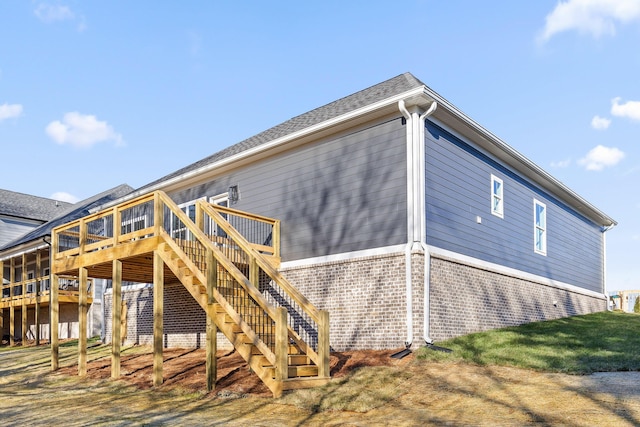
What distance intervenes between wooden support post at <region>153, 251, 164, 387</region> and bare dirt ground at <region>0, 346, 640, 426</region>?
301 mm

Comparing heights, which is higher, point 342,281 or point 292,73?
point 292,73

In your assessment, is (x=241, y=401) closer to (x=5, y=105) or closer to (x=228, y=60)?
(x=228, y=60)

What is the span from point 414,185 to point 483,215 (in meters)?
3.25

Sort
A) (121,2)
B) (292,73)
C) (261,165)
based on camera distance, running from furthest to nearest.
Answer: (292,73) < (121,2) < (261,165)

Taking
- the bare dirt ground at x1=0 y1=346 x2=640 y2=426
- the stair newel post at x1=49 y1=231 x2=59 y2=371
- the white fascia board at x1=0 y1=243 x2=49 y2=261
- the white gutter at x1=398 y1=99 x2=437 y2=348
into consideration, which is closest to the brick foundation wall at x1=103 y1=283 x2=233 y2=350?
the stair newel post at x1=49 y1=231 x2=59 y2=371

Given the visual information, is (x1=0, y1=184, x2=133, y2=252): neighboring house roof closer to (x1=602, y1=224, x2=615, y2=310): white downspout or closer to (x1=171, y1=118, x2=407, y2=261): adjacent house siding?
(x1=171, y1=118, x2=407, y2=261): adjacent house siding

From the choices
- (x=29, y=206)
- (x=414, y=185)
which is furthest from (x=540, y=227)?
(x=29, y=206)

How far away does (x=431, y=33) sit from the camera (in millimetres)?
18562

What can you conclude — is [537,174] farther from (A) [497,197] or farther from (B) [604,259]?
(B) [604,259]

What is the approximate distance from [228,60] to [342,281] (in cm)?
1479

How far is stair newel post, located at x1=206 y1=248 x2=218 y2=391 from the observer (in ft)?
34.0

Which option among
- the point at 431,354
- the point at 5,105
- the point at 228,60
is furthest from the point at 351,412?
the point at 5,105

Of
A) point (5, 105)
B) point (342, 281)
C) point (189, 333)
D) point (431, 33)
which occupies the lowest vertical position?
point (189, 333)

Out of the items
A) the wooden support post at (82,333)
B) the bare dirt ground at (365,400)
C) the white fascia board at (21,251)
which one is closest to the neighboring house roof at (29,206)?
the white fascia board at (21,251)
